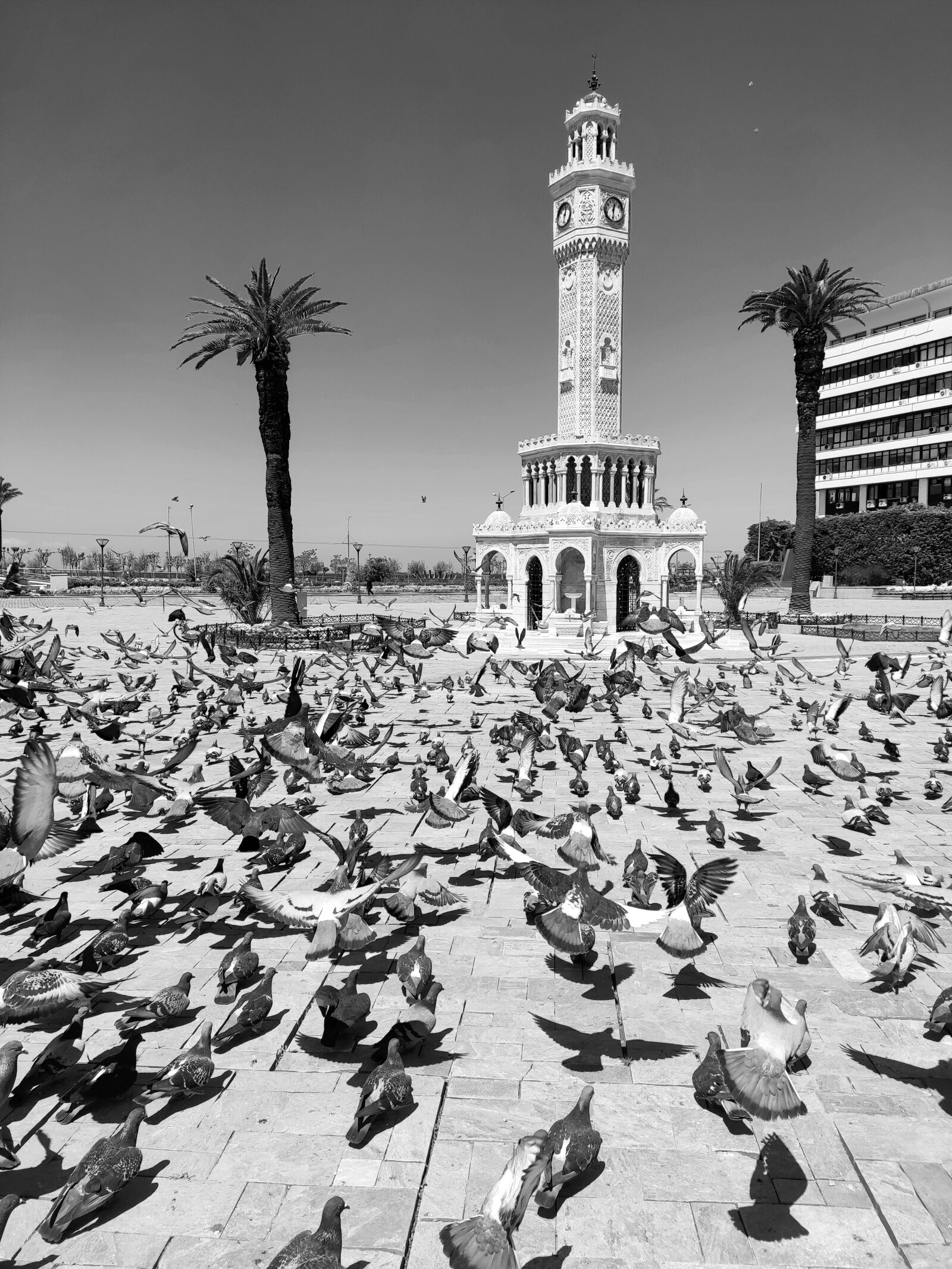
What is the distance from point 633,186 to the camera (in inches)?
1734

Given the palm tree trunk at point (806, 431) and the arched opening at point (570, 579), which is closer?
the palm tree trunk at point (806, 431)

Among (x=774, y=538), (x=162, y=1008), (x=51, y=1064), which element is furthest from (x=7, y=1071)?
(x=774, y=538)

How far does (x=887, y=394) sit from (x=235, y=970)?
238 ft

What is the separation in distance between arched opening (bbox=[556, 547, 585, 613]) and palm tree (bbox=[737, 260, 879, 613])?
1102 centimetres

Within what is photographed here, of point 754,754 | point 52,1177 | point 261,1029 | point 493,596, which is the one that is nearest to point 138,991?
point 261,1029

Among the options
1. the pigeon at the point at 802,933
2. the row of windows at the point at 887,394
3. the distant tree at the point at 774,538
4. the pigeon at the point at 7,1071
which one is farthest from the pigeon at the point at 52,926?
the distant tree at the point at 774,538

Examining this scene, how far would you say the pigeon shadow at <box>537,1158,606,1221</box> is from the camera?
11.1 ft

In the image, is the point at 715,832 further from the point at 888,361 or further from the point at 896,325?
the point at 896,325

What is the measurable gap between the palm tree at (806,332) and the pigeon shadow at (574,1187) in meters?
38.7

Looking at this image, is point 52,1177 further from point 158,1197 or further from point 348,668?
point 348,668

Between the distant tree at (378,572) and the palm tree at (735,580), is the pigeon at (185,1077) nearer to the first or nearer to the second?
the palm tree at (735,580)

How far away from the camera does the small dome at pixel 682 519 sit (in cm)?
4131

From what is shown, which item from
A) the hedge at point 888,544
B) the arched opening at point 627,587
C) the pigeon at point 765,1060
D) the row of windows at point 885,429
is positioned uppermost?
the row of windows at point 885,429

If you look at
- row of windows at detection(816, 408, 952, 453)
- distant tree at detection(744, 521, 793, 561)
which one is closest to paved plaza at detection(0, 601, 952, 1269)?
row of windows at detection(816, 408, 952, 453)
